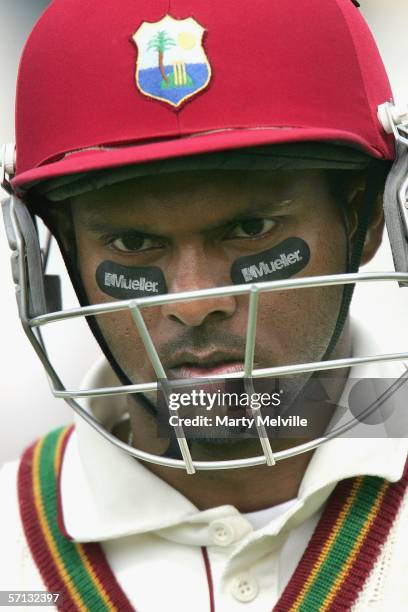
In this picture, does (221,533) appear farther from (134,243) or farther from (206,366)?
(134,243)

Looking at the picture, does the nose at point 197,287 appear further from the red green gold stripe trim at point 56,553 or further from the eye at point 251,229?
the red green gold stripe trim at point 56,553

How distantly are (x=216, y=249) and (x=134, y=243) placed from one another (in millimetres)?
103

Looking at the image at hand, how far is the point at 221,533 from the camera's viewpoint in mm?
1239

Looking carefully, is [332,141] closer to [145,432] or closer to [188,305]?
[188,305]

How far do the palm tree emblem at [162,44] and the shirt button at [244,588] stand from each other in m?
0.57

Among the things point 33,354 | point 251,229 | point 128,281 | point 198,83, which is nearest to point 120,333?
point 128,281

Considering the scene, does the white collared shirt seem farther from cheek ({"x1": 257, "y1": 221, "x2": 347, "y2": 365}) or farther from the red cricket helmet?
the red cricket helmet

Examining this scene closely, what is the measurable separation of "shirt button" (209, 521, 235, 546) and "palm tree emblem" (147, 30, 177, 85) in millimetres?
513

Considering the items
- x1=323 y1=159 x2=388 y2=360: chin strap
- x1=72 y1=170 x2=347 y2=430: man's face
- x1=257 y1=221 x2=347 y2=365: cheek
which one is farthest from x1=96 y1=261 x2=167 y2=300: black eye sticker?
x1=323 y1=159 x2=388 y2=360: chin strap

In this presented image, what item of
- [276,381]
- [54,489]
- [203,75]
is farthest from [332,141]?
[54,489]

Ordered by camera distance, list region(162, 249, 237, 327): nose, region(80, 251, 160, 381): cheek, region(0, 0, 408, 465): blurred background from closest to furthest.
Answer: region(162, 249, 237, 327): nose → region(80, 251, 160, 381): cheek → region(0, 0, 408, 465): blurred background

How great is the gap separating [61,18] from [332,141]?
37 cm

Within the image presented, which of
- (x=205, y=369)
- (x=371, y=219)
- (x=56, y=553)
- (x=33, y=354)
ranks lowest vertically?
(x=33, y=354)

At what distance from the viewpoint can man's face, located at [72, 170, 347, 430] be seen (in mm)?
1160
